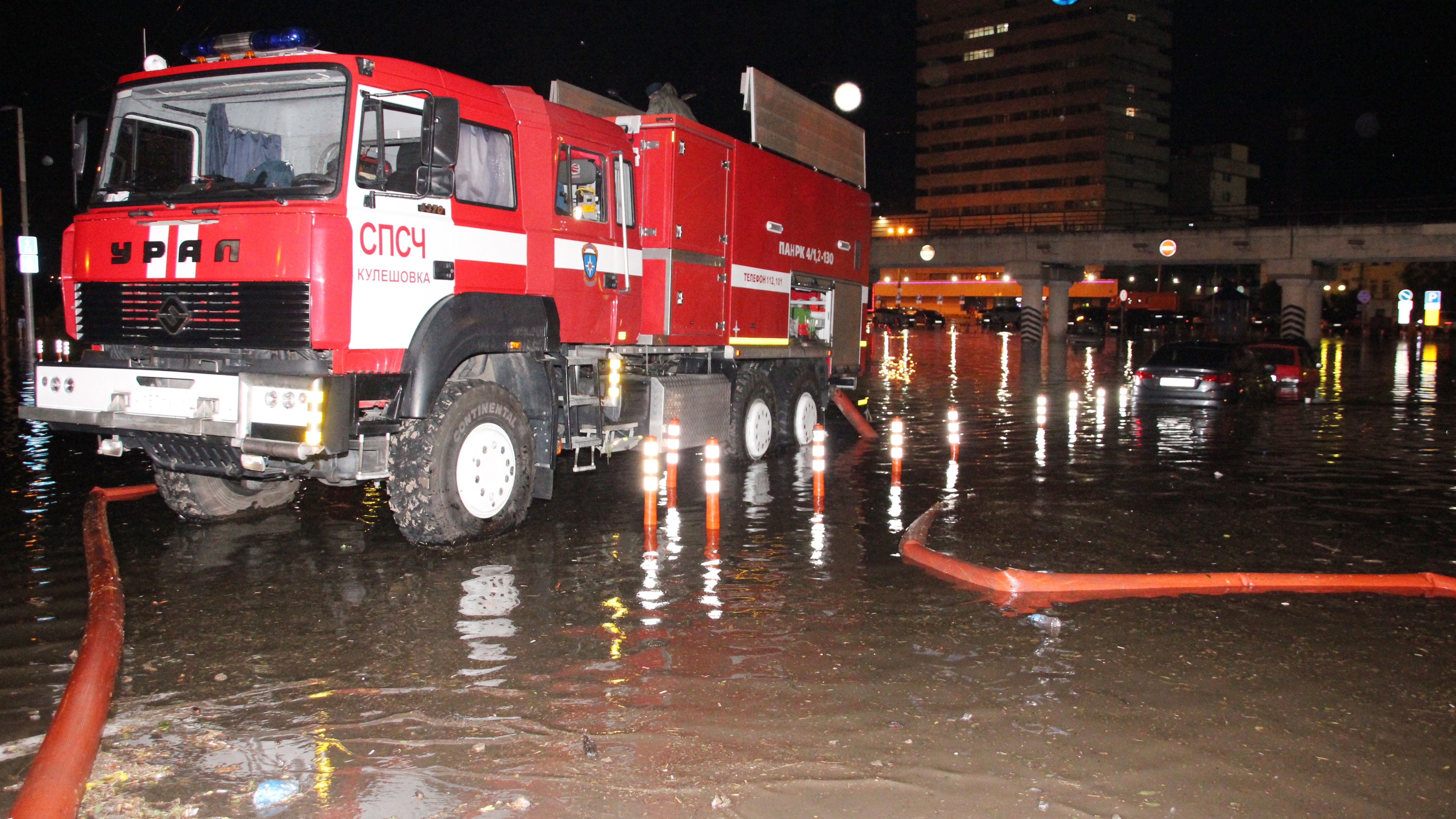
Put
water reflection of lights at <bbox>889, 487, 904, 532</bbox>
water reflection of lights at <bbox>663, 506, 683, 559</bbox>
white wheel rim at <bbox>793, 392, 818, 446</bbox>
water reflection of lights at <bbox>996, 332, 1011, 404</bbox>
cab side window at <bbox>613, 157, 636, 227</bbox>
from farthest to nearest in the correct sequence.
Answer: water reflection of lights at <bbox>996, 332, 1011, 404</bbox>
white wheel rim at <bbox>793, 392, 818, 446</bbox>
cab side window at <bbox>613, 157, 636, 227</bbox>
water reflection of lights at <bbox>889, 487, 904, 532</bbox>
water reflection of lights at <bbox>663, 506, 683, 559</bbox>

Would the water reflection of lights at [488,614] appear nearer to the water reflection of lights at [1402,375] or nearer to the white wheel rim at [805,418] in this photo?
the white wheel rim at [805,418]

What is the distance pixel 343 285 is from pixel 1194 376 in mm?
16991

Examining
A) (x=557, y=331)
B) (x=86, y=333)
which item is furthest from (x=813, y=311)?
(x=86, y=333)

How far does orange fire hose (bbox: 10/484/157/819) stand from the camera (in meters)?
3.90

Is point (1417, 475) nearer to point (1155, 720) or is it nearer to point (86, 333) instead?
point (1155, 720)

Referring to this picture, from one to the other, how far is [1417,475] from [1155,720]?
10109mm

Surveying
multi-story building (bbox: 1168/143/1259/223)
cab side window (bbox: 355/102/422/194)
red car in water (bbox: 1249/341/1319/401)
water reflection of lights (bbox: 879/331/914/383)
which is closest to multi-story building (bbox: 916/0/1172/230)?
multi-story building (bbox: 1168/143/1259/223)

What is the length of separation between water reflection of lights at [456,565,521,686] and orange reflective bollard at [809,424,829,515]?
3360mm

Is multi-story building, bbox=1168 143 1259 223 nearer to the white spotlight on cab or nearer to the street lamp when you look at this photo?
the white spotlight on cab

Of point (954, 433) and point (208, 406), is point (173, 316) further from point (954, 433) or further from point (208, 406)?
point (954, 433)

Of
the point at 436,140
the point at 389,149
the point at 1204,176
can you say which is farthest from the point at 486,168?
the point at 1204,176

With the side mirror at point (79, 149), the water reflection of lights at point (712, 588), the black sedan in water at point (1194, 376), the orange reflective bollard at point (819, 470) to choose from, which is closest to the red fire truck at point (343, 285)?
the side mirror at point (79, 149)

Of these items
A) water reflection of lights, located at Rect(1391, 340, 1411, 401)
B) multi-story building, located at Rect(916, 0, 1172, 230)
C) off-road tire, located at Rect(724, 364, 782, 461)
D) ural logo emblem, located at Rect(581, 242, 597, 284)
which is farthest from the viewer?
multi-story building, located at Rect(916, 0, 1172, 230)

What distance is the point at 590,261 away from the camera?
32.1ft
